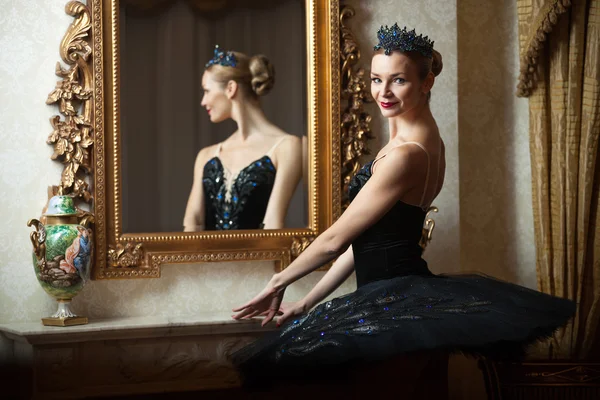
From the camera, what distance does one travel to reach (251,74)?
337 cm

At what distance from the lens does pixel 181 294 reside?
3.38 m

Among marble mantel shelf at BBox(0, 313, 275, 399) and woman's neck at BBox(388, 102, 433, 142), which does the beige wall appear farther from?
woman's neck at BBox(388, 102, 433, 142)

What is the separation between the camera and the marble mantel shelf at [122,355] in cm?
300

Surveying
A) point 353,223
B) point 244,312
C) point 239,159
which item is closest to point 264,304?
point 244,312

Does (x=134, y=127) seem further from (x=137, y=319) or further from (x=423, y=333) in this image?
(x=423, y=333)

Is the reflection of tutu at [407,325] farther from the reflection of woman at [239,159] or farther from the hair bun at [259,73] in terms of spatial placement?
the hair bun at [259,73]

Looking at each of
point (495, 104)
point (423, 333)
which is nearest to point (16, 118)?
point (423, 333)

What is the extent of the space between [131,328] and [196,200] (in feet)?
1.92

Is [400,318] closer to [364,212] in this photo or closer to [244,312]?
[364,212]

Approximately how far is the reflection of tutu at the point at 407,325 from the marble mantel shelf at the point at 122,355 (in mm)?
929

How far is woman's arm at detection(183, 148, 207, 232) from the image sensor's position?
3316 mm

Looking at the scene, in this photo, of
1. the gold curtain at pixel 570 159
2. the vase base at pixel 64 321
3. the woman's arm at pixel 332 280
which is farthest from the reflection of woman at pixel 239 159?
the gold curtain at pixel 570 159

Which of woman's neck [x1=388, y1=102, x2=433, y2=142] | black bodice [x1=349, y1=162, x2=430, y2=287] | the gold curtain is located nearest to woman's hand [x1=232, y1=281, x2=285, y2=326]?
black bodice [x1=349, y1=162, x2=430, y2=287]

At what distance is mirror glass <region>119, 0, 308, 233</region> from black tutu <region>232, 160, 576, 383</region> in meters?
0.92
